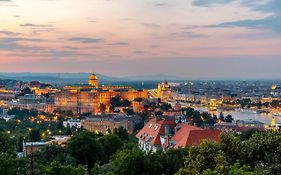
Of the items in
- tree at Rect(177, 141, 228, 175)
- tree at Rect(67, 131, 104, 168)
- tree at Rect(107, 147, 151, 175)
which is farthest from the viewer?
tree at Rect(67, 131, 104, 168)

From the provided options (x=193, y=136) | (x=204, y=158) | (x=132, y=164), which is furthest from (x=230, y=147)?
(x=193, y=136)

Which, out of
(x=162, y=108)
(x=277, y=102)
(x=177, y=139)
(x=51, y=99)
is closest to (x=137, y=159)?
(x=177, y=139)

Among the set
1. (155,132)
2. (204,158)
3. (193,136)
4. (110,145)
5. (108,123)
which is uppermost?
(204,158)

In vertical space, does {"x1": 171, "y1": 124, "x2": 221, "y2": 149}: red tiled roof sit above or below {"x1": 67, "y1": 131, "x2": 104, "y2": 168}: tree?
above

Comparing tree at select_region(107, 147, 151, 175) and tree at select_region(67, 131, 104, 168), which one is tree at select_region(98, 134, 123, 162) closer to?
tree at select_region(67, 131, 104, 168)

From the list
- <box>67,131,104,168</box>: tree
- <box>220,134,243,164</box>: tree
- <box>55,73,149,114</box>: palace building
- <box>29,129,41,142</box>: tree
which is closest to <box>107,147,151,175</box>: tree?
<box>220,134,243,164</box>: tree

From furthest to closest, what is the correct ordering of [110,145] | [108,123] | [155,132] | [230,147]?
[108,123] < [155,132] < [110,145] < [230,147]

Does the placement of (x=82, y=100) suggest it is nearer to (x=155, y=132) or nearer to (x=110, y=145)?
(x=155, y=132)

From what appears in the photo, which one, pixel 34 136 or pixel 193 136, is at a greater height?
pixel 193 136

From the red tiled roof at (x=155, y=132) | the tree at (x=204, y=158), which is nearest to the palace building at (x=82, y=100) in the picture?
the red tiled roof at (x=155, y=132)

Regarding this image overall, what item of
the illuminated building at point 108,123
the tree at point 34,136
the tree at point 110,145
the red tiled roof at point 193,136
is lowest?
the illuminated building at point 108,123

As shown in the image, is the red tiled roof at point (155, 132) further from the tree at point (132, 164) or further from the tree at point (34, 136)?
the tree at point (132, 164)

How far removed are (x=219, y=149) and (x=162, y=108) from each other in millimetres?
40361

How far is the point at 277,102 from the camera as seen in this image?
244 ft
